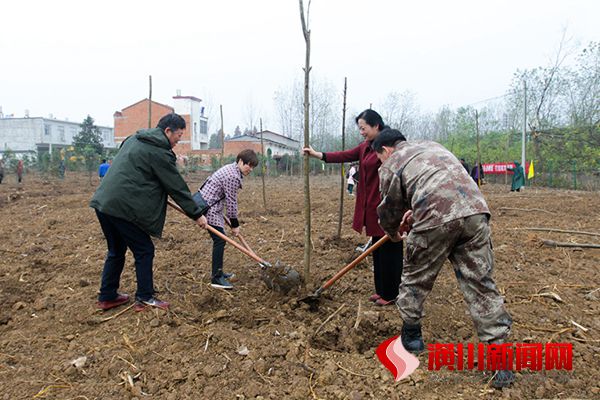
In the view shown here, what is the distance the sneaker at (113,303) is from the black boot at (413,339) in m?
2.44

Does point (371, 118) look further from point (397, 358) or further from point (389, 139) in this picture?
point (397, 358)

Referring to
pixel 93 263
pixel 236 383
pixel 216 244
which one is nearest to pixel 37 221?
pixel 93 263

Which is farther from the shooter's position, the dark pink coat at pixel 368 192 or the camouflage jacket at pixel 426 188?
the dark pink coat at pixel 368 192

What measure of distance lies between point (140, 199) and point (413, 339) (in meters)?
2.32

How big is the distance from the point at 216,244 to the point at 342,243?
234cm

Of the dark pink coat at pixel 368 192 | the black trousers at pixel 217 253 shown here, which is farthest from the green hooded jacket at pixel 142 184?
the dark pink coat at pixel 368 192

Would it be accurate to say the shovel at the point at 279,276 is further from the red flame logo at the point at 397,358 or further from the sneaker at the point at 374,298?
the red flame logo at the point at 397,358

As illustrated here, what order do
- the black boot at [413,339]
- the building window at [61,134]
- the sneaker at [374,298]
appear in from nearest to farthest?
the black boot at [413,339]
the sneaker at [374,298]
the building window at [61,134]

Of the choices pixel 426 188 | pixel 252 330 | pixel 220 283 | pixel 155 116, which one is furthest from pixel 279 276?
pixel 155 116

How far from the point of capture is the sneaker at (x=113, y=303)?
3.50 metres

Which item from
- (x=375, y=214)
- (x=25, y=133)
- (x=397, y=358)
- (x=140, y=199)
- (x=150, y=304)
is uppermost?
(x=25, y=133)

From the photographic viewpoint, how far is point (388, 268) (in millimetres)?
3432

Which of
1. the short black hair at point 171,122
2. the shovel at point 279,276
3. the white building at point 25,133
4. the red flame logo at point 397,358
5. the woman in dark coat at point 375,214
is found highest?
the white building at point 25,133

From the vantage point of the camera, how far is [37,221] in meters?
8.16
